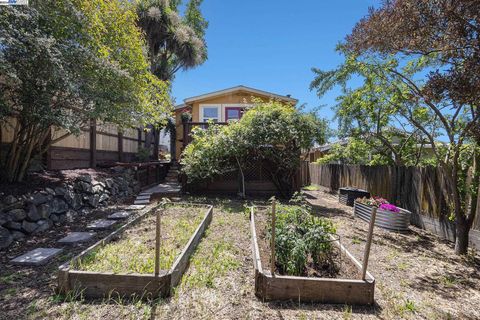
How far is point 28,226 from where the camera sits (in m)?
4.92

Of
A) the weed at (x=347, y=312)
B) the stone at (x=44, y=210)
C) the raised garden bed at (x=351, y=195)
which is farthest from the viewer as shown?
the raised garden bed at (x=351, y=195)

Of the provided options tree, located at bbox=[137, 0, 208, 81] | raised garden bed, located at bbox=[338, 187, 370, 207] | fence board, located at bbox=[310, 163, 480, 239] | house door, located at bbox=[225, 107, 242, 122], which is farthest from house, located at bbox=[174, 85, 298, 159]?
fence board, located at bbox=[310, 163, 480, 239]

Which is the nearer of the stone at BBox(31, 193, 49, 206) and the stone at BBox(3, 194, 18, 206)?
the stone at BBox(3, 194, 18, 206)

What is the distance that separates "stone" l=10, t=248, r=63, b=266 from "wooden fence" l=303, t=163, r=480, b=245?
706 centimetres

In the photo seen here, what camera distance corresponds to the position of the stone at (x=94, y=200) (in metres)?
7.08

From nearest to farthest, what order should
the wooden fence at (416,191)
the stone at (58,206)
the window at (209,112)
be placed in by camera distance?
the stone at (58,206), the wooden fence at (416,191), the window at (209,112)

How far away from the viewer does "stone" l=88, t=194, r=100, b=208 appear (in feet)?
23.2

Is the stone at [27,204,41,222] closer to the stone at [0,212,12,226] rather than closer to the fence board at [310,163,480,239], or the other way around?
the stone at [0,212,12,226]

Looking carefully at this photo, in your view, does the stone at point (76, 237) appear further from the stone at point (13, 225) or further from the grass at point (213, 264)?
the grass at point (213, 264)

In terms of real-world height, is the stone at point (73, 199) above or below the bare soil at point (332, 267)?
above

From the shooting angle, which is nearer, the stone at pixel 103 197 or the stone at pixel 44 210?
the stone at pixel 44 210

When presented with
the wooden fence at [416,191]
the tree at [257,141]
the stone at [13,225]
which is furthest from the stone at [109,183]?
the wooden fence at [416,191]

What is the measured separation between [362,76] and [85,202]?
816 cm

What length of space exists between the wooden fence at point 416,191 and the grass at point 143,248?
17.2 ft
